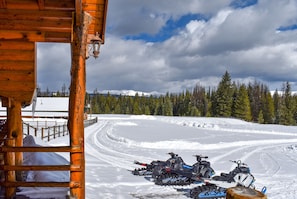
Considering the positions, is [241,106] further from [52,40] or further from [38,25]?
[38,25]

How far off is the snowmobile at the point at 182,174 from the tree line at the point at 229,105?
5116cm

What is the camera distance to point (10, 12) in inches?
180

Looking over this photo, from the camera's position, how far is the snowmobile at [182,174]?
441 inches

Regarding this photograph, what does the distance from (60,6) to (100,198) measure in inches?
242

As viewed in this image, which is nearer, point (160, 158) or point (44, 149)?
point (44, 149)

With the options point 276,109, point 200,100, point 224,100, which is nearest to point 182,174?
point 224,100

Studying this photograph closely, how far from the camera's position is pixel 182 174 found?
1162 cm

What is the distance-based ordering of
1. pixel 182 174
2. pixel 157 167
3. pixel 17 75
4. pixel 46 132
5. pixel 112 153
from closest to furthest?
pixel 17 75
pixel 182 174
pixel 157 167
pixel 112 153
pixel 46 132

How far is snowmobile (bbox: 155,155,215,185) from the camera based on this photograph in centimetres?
1120

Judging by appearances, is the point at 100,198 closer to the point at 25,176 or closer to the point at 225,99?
the point at 25,176

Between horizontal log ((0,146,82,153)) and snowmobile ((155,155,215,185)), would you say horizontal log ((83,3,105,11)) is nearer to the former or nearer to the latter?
horizontal log ((0,146,82,153))

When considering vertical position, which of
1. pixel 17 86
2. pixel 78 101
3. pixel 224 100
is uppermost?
pixel 17 86

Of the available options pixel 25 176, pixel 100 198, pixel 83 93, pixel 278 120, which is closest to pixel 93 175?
pixel 100 198

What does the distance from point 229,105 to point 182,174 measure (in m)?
62.6
